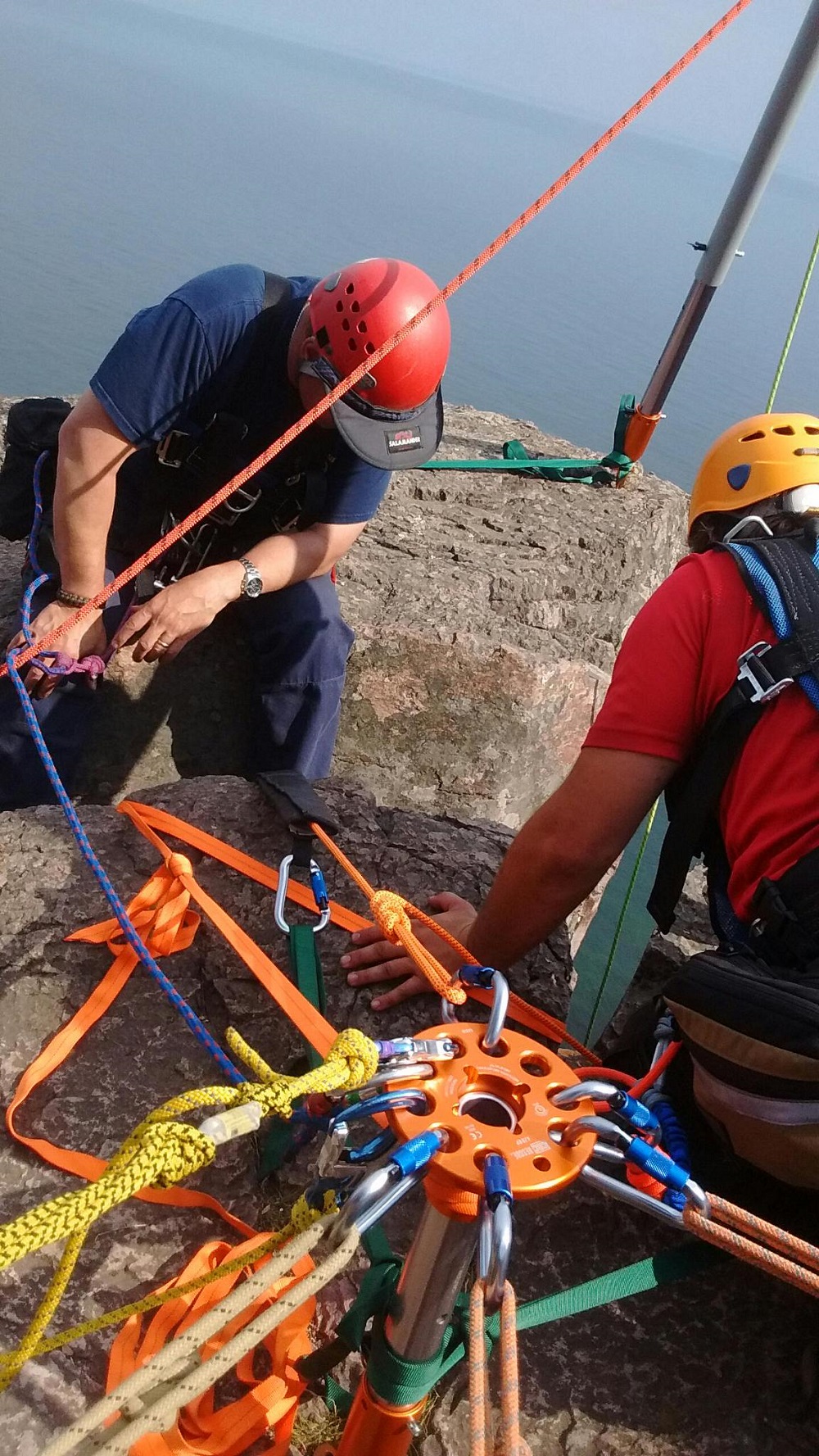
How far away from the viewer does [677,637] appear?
1.75 metres

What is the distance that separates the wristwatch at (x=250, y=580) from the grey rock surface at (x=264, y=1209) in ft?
2.15

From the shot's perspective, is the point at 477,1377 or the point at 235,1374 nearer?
the point at 477,1377

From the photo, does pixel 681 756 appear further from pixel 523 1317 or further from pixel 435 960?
pixel 523 1317

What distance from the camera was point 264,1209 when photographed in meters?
1.78

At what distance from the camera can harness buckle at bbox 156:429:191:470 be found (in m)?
2.85

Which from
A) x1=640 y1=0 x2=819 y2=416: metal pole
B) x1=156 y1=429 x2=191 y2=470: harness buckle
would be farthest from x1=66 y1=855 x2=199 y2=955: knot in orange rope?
x1=640 y1=0 x2=819 y2=416: metal pole

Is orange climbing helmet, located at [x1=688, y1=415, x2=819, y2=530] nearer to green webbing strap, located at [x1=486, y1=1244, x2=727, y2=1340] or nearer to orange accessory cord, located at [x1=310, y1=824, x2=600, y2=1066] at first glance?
orange accessory cord, located at [x1=310, y1=824, x2=600, y2=1066]

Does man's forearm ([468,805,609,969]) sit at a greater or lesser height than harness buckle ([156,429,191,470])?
lesser

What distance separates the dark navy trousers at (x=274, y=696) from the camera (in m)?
2.99

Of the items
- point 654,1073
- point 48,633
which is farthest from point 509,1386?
point 48,633

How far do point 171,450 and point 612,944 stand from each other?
3048 millimetres

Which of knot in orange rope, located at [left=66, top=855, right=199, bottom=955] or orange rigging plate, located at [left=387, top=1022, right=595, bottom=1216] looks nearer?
orange rigging plate, located at [left=387, top=1022, right=595, bottom=1216]

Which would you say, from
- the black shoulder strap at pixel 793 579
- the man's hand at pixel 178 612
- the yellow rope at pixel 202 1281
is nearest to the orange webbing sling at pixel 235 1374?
the yellow rope at pixel 202 1281

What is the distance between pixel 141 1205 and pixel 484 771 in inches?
77.6
